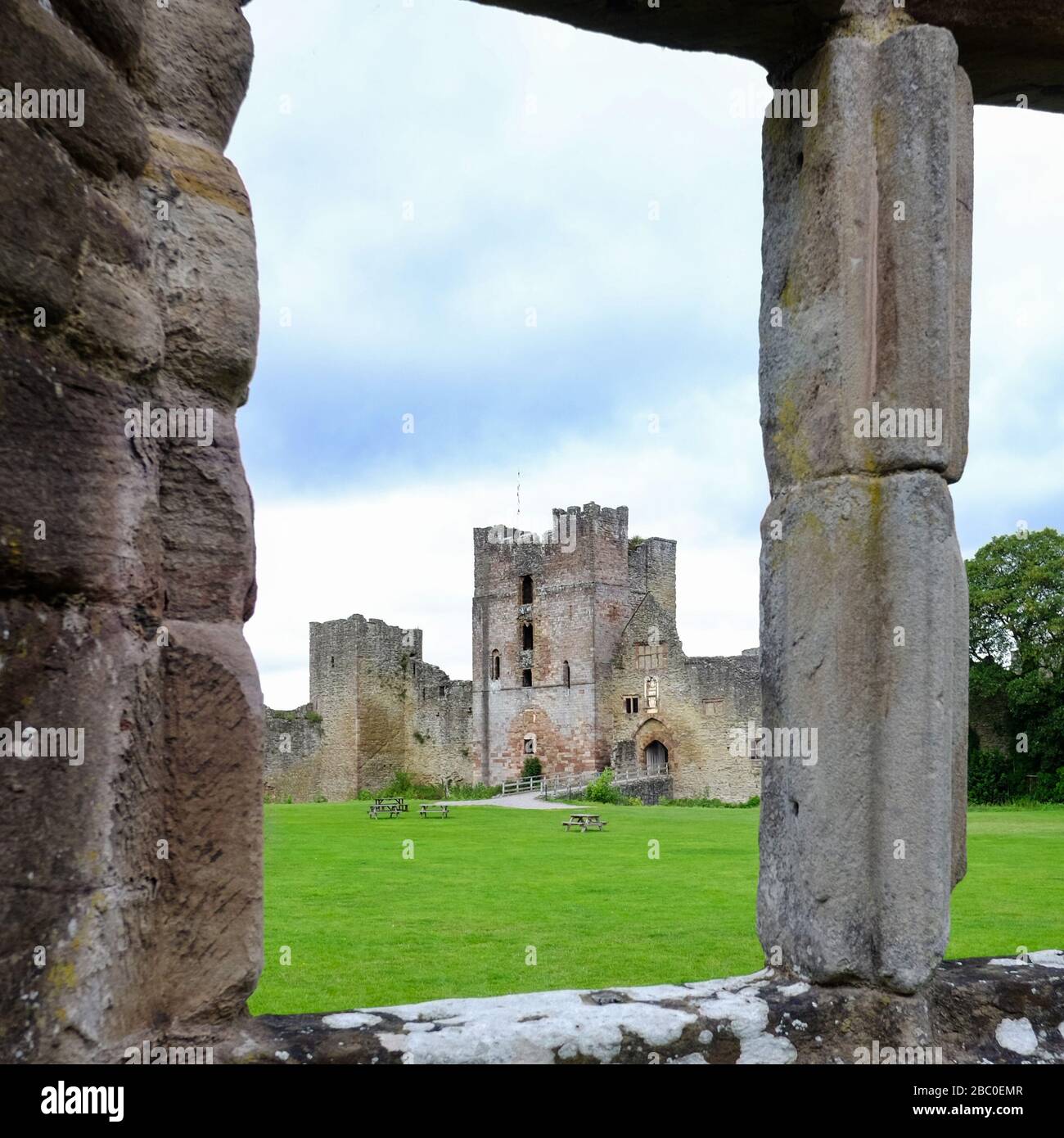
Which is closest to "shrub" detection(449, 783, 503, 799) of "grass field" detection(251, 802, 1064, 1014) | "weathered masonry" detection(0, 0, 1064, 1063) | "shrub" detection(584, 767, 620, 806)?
"shrub" detection(584, 767, 620, 806)

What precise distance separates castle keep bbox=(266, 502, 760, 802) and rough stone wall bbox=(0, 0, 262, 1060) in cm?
3067

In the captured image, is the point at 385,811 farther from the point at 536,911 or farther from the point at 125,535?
the point at 125,535

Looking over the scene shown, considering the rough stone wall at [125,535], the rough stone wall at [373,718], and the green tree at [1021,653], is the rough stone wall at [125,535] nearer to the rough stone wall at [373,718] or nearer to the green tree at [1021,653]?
the green tree at [1021,653]

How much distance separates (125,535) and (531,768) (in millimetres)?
35568

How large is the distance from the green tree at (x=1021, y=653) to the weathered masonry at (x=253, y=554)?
23.8 m

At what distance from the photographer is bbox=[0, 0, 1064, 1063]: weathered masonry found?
1896mm

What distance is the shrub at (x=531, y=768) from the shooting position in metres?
36.9

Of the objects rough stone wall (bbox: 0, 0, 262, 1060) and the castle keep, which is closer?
rough stone wall (bbox: 0, 0, 262, 1060)

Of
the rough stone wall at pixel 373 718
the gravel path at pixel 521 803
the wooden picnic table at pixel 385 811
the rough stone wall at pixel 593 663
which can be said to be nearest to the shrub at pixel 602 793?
the gravel path at pixel 521 803

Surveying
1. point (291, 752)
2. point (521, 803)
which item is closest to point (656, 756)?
point (521, 803)

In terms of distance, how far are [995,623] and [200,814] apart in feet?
87.2

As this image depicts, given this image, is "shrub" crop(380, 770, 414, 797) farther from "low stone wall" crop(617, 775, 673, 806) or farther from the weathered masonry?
the weathered masonry

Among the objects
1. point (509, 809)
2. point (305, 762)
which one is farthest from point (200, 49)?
point (305, 762)

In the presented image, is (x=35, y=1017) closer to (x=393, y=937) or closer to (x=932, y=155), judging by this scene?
(x=932, y=155)
